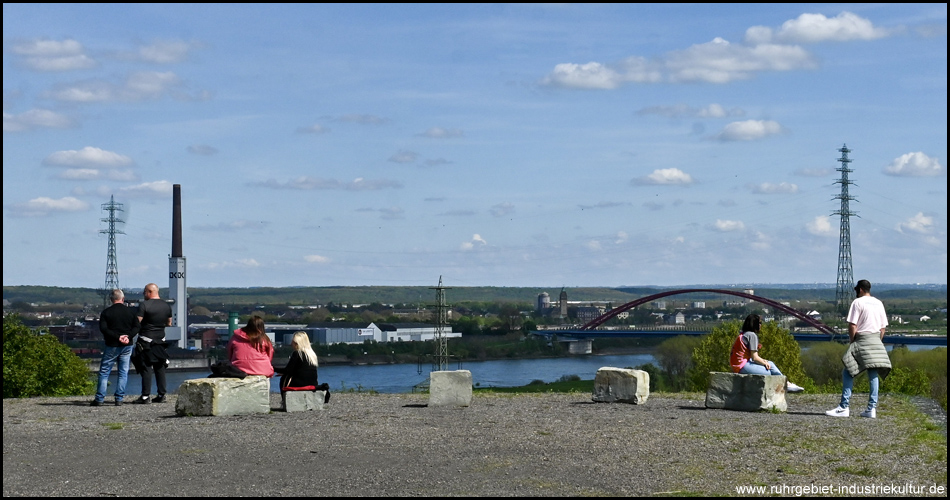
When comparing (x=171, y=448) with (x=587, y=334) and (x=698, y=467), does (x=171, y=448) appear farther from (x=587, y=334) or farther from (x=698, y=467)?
(x=587, y=334)

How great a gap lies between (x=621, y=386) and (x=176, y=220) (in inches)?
→ 4516

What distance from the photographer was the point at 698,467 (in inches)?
371

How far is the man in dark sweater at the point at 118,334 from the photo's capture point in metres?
14.5

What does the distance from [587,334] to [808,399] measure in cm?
11527

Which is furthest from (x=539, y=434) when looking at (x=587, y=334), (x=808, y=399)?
(x=587, y=334)

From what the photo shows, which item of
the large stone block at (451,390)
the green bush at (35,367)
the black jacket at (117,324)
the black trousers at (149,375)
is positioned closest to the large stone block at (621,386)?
the large stone block at (451,390)

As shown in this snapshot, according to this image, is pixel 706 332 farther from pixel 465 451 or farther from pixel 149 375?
pixel 465 451

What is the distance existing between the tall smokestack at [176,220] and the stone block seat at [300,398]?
11375 centimetres

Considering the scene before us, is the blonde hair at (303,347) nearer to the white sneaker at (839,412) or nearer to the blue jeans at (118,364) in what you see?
the blue jeans at (118,364)

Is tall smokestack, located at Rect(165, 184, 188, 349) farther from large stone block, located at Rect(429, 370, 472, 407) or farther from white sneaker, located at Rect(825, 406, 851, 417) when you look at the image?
white sneaker, located at Rect(825, 406, 851, 417)

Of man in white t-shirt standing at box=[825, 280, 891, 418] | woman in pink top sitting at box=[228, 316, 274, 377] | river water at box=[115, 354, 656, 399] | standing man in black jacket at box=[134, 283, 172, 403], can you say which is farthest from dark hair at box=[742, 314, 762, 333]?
river water at box=[115, 354, 656, 399]

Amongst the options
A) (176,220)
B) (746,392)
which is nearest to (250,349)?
(746,392)

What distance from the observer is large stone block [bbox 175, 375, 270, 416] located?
1352 centimetres

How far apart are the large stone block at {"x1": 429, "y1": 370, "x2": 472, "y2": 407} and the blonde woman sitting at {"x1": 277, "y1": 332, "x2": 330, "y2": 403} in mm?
1640
